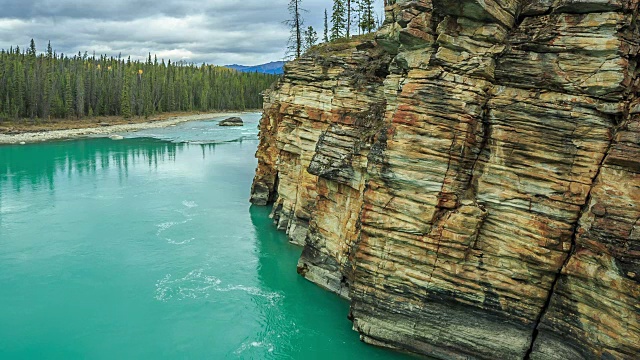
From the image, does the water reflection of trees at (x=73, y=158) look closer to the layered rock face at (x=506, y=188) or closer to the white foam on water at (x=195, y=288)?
the white foam on water at (x=195, y=288)

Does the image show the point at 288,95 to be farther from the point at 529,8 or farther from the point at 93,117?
the point at 93,117

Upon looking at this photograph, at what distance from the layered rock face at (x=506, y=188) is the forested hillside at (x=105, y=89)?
10512cm

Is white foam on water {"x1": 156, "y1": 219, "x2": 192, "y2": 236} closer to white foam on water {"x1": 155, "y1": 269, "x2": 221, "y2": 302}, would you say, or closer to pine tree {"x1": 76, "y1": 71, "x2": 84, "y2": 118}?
white foam on water {"x1": 155, "y1": 269, "x2": 221, "y2": 302}

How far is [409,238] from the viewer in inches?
733

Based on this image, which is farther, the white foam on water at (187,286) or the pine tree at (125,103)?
the pine tree at (125,103)

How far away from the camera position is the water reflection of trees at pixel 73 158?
180ft

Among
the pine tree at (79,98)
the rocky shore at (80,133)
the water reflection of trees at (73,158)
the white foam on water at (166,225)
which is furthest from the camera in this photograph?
the pine tree at (79,98)

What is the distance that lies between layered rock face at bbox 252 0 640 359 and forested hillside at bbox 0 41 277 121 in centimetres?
10512

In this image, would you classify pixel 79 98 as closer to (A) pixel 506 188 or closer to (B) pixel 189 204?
(B) pixel 189 204

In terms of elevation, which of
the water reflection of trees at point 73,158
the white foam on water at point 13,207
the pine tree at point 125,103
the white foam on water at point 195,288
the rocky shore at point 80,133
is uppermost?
the pine tree at point 125,103

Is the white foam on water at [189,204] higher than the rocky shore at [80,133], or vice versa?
the rocky shore at [80,133]

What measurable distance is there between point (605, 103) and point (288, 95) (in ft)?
76.0

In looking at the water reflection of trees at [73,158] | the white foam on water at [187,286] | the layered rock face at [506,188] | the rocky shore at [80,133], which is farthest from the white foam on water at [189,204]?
the rocky shore at [80,133]

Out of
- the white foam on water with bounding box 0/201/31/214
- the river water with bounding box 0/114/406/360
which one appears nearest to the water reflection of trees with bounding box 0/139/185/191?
the river water with bounding box 0/114/406/360
